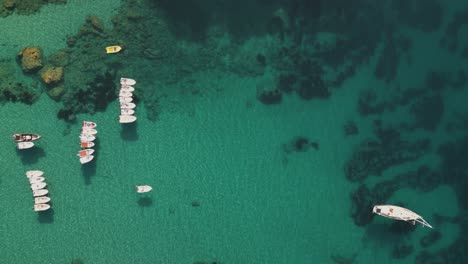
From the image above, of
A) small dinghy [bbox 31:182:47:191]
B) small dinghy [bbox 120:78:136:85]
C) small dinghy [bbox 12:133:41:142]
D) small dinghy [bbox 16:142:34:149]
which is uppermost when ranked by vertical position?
small dinghy [bbox 120:78:136:85]

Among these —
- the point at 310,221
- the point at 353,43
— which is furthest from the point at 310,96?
the point at 310,221

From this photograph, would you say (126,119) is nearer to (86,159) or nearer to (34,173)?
(86,159)

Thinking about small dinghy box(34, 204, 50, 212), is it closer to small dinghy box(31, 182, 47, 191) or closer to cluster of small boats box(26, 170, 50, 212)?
cluster of small boats box(26, 170, 50, 212)

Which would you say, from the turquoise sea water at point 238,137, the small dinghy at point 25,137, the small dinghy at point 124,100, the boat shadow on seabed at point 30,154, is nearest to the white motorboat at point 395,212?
the turquoise sea water at point 238,137

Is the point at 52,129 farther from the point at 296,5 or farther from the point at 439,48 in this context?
the point at 439,48

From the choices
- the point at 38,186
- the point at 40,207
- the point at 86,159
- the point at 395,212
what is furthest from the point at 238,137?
the point at 40,207

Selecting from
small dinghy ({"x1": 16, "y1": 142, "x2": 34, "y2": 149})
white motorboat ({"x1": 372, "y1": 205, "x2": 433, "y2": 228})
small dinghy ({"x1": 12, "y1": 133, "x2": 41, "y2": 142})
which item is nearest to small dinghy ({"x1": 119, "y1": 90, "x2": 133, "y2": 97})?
small dinghy ({"x1": 12, "y1": 133, "x2": 41, "y2": 142})

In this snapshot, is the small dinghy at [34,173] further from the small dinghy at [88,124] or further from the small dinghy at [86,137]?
the small dinghy at [88,124]
